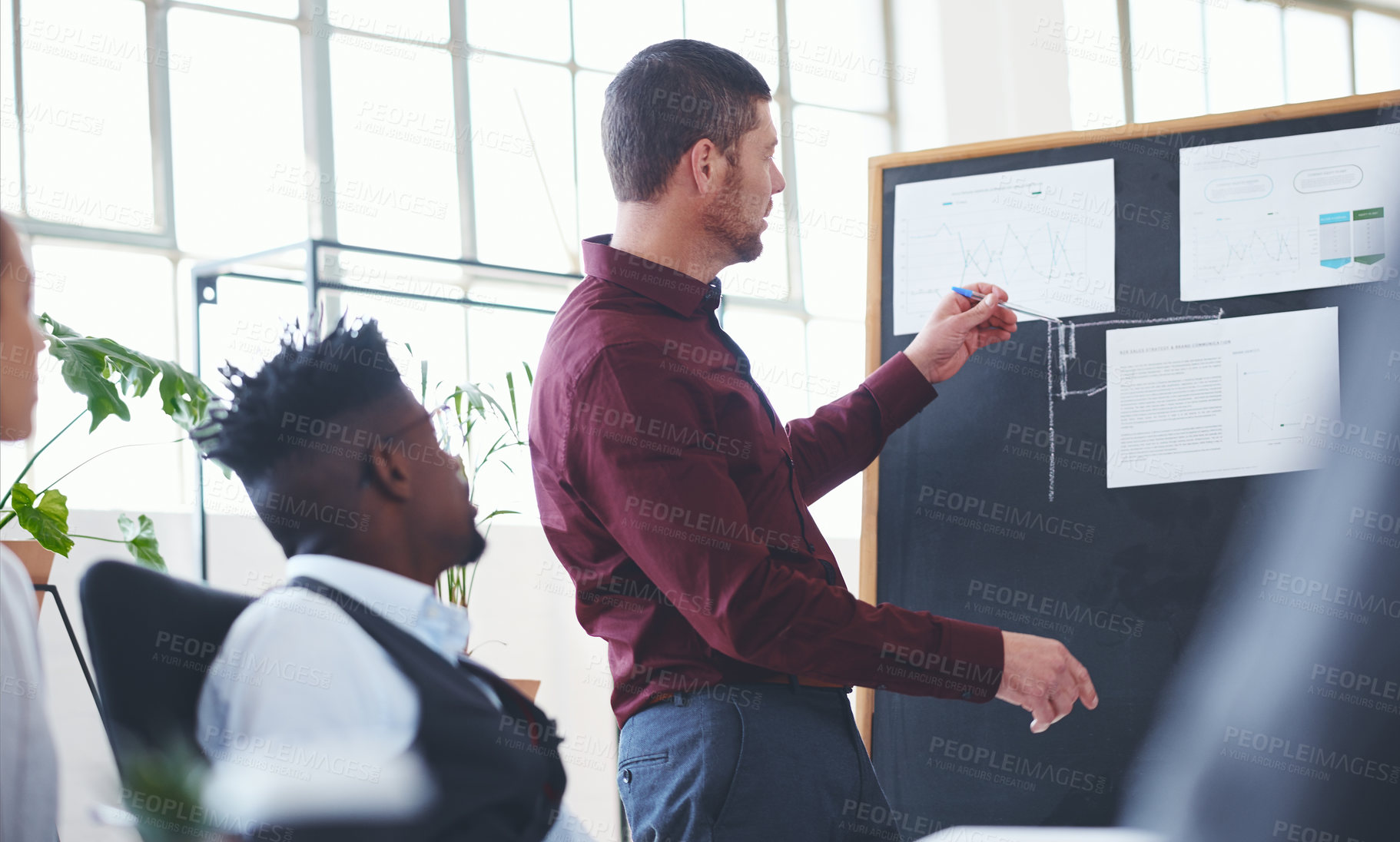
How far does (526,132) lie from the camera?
14.7 feet

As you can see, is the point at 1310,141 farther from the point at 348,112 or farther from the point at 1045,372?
the point at 348,112

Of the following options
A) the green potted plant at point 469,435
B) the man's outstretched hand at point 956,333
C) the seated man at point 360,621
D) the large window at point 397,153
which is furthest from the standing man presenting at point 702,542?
the large window at point 397,153

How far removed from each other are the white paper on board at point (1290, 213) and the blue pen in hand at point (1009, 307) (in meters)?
0.23

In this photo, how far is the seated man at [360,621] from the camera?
580mm

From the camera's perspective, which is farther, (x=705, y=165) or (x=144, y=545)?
(x=144, y=545)

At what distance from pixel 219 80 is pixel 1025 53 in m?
2.89

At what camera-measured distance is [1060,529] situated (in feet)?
6.76

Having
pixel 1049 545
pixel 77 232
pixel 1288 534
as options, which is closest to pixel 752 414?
pixel 1049 545

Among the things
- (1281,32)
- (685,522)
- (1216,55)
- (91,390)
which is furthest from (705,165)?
(1281,32)

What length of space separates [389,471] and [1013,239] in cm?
175

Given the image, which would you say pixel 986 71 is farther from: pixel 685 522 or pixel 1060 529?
pixel 685 522

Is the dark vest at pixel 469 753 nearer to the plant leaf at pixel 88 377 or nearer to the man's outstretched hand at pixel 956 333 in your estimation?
the man's outstretched hand at pixel 956 333

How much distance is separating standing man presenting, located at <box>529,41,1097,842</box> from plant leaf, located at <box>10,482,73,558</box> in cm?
122

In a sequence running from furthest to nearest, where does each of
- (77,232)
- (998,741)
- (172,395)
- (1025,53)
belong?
(1025,53)
(77,232)
(172,395)
(998,741)
